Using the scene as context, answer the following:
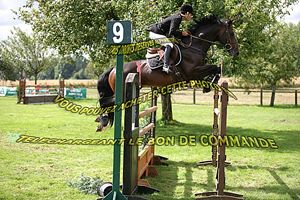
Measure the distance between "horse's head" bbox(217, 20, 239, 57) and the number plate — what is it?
3.06 m

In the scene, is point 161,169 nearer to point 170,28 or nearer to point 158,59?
point 158,59

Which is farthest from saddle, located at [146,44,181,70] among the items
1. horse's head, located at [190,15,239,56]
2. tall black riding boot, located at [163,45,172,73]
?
horse's head, located at [190,15,239,56]

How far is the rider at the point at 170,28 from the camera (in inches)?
230

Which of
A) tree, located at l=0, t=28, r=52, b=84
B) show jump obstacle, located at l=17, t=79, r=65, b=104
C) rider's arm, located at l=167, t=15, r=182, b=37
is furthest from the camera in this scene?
tree, located at l=0, t=28, r=52, b=84

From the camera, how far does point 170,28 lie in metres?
5.86

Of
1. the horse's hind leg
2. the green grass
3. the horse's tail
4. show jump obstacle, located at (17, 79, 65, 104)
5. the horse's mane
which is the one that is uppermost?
the horse's mane

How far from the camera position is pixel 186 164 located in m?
7.42

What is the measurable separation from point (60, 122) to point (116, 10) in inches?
172

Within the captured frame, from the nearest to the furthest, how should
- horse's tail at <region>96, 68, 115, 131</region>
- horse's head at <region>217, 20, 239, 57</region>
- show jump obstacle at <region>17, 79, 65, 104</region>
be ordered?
horse's head at <region>217, 20, 239, 57</region>, horse's tail at <region>96, 68, 115, 131</region>, show jump obstacle at <region>17, 79, 65, 104</region>

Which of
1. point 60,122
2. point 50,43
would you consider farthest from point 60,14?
point 60,122

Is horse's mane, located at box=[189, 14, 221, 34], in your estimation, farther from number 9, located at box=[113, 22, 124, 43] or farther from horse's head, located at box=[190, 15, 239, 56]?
number 9, located at box=[113, 22, 124, 43]

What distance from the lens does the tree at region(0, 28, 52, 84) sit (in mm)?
40875

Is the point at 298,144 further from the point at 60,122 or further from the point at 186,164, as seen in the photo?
the point at 60,122

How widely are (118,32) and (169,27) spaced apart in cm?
241
